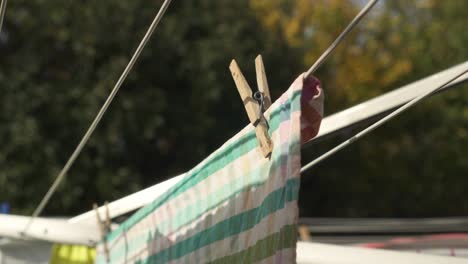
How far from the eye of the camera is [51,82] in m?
11.6

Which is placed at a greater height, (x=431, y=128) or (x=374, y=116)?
(x=431, y=128)

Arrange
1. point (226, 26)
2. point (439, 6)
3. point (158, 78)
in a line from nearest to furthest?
1. point (158, 78)
2. point (226, 26)
3. point (439, 6)

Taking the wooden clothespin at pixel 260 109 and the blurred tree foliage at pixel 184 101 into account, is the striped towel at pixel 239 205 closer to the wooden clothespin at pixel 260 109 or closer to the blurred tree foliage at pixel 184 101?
the wooden clothespin at pixel 260 109

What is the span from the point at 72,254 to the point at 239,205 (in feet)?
3.35

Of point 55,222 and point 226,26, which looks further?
point 226,26

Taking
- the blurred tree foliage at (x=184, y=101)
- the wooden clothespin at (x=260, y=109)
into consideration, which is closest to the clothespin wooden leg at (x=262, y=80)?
the wooden clothespin at (x=260, y=109)

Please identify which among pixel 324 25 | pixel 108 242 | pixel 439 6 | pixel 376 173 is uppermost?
pixel 439 6

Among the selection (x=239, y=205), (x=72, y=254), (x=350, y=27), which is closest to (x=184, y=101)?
(x=72, y=254)

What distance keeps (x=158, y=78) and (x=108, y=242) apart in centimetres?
991

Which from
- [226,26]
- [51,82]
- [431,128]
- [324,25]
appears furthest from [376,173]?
[51,82]

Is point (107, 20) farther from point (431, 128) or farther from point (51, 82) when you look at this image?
point (431, 128)

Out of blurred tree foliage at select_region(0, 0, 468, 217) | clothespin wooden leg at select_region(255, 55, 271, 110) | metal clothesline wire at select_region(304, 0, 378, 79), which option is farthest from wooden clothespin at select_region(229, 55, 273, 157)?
blurred tree foliage at select_region(0, 0, 468, 217)

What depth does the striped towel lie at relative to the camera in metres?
1.58

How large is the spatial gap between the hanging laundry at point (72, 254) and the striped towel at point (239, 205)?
0.98ft
